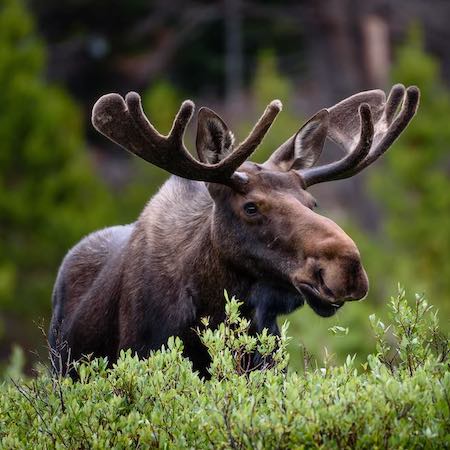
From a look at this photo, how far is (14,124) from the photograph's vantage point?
2972 cm

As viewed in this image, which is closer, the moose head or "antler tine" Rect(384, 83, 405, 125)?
the moose head

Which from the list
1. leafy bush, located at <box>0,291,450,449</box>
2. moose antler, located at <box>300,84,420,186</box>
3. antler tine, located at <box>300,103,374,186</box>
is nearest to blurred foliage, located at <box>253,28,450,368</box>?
moose antler, located at <box>300,84,420,186</box>

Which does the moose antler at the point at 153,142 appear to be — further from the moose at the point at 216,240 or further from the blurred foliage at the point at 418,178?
the blurred foliage at the point at 418,178

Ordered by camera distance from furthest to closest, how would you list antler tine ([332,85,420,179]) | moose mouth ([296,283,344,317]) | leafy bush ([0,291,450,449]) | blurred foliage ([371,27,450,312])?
1. blurred foliage ([371,27,450,312])
2. antler tine ([332,85,420,179])
3. moose mouth ([296,283,344,317])
4. leafy bush ([0,291,450,449])

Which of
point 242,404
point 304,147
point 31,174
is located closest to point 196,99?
point 31,174

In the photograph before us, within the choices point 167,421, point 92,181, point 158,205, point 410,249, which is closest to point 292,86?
point 92,181

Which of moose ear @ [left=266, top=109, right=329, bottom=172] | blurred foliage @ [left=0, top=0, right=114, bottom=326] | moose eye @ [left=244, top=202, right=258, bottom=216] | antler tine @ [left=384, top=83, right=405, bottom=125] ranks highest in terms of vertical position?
antler tine @ [left=384, top=83, right=405, bottom=125]

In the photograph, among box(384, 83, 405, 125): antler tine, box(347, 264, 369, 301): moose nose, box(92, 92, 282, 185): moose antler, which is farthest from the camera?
box(384, 83, 405, 125): antler tine

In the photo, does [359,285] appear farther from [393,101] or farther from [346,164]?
[393,101]

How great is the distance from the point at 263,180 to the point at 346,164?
0.57 m

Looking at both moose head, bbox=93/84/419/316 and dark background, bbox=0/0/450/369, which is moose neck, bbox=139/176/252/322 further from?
dark background, bbox=0/0/450/369

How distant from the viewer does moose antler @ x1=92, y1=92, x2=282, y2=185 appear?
758 cm

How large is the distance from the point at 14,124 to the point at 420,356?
944 inches

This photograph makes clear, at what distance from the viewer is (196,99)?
38094 millimetres
